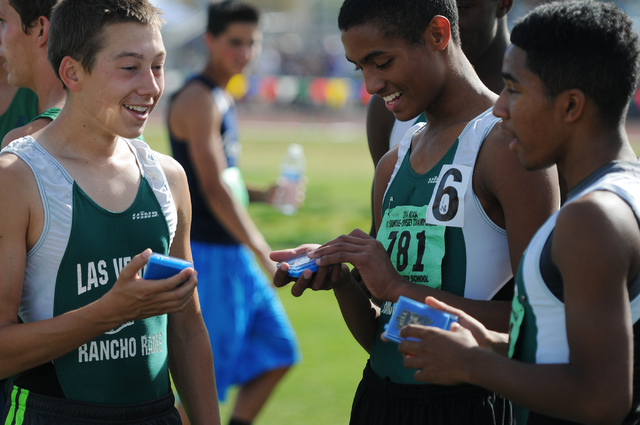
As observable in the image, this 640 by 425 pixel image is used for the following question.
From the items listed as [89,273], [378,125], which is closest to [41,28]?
[89,273]

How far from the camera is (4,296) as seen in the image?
2.40m

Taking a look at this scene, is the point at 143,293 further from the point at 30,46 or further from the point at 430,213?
the point at 30,46

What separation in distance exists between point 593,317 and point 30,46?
2301 mm

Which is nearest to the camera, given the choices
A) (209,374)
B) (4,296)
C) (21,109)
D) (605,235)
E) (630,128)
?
(605,235)

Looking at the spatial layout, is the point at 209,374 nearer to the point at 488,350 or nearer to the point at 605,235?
the point at 488,350

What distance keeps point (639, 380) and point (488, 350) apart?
39 centimetres

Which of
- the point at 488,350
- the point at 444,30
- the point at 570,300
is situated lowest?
the point at 488,350

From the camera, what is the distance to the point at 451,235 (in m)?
2.57

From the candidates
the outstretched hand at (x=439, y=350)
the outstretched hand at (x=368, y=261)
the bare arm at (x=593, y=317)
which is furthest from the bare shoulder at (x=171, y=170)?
the bare arm at (x=593, y=317)

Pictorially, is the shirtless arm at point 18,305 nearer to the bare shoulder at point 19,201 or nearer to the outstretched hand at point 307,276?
the bare shoulder at point 19,201

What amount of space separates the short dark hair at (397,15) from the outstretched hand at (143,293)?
40.5 inches

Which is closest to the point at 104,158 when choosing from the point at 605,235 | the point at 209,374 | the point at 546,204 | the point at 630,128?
the point at 209,374

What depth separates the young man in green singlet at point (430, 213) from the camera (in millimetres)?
2482

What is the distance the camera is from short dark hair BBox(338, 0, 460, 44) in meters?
2.68
